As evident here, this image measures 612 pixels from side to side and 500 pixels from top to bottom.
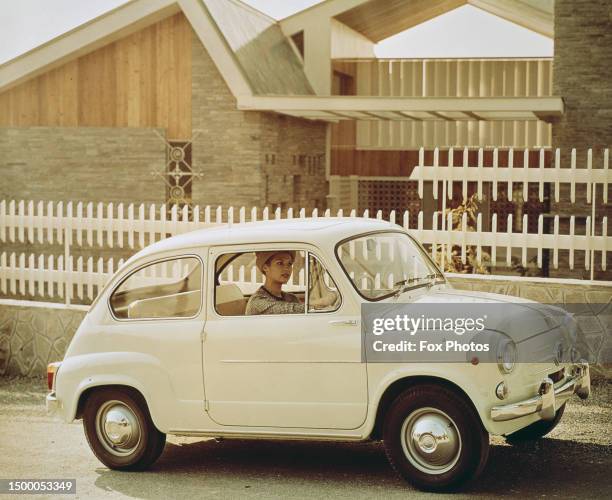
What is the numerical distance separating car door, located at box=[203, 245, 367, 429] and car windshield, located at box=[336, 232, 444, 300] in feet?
0.69

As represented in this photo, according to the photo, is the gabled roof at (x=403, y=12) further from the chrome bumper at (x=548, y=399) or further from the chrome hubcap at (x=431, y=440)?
the chrome hubcap at (x=431, y=440)

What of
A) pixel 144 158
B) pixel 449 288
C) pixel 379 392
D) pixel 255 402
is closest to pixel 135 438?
pixel 255 402

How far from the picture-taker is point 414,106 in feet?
64.2

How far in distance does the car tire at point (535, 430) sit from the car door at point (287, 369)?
1592mm

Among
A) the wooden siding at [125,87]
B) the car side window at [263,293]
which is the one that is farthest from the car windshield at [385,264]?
the wooden siding at [125,87]

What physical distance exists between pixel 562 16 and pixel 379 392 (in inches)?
591

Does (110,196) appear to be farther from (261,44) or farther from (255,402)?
(255,402)

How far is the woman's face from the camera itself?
25.5ft

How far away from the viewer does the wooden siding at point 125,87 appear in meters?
21.2

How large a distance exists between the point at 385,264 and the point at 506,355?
1.18m

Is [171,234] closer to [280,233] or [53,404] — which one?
[53,404]

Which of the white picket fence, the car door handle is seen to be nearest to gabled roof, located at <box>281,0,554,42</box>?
the white picket fence

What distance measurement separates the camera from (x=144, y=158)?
2161 centimetres

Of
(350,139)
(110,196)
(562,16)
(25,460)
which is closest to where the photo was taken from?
(25,460)
